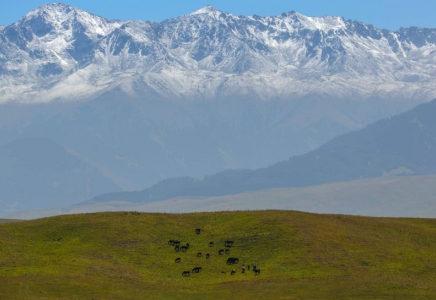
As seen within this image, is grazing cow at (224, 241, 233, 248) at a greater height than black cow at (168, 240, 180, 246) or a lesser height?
lesser

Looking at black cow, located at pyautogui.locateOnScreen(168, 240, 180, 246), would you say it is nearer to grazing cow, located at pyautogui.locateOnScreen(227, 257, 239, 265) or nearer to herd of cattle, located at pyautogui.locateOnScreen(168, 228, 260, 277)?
herd of cattle, located at pyautogui.locateOnScreen(168, 228, 260, 277)

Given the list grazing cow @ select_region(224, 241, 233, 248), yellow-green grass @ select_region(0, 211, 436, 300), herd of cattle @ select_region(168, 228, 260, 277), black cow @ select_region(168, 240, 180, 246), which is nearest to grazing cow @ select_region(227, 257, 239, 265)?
herd of cattle @ select_region(168, 228, 260, 277)

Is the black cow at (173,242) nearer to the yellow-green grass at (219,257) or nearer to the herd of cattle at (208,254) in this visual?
the herd of cattle at (208,254)

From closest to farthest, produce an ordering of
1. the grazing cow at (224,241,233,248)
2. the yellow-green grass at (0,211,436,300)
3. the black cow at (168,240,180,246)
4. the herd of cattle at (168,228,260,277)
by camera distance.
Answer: the yellow-green grass at (0,211,436,300)
the herd of cattle at (168,228,260,277)
the grazing cow at (224,241,233,248)
the black cow at (168,240,180,246)

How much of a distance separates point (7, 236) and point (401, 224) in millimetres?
49672

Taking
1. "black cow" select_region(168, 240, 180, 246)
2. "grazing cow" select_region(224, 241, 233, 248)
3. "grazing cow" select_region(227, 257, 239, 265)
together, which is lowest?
"grazing cow" select_region(227, 257, 239, 265)

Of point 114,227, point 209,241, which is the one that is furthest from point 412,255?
point 114,227

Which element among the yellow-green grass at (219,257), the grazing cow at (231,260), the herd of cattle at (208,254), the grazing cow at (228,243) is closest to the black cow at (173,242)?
the herd of cattle at (208,254)

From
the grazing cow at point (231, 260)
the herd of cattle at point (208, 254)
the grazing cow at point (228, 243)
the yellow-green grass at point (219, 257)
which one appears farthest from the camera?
the grazing cow at point (228, 243)

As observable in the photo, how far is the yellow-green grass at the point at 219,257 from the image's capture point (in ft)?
338

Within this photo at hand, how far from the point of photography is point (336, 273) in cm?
11100

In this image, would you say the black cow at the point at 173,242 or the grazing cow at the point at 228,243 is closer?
the grazing cow at the point at 228,243

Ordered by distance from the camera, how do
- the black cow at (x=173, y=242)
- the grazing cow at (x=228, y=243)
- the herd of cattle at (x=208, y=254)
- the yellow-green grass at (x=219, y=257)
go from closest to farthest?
the yellow-green grass at (x=219, y=257), the herd of cattle at (x=208, y=254), the grazing cow at (x=228, y=243), the black cow at (x=173, y=242)

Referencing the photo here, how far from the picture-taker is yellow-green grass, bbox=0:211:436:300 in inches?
4053
